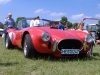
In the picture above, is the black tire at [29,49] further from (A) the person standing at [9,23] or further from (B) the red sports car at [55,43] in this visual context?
(A) the person standing at [9,23]

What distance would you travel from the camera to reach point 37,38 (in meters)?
5.69

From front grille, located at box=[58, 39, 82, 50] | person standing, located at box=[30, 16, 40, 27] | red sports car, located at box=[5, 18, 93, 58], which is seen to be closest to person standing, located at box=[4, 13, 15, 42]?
person standing, located at box=[30, 16, 40, 27]

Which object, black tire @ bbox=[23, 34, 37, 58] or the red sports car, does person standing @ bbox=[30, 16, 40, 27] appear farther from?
black tire @ bbox=[23, 34, 37, 58]

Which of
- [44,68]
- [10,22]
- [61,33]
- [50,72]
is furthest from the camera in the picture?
[10,22]

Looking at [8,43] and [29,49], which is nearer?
[29,49]

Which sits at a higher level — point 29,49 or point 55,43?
point 55,43

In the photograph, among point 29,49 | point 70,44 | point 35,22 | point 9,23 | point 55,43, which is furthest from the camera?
point 9,23

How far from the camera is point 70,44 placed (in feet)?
19.9

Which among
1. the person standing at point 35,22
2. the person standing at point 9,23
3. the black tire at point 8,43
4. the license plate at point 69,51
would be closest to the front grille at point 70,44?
the license plate at point 69,51

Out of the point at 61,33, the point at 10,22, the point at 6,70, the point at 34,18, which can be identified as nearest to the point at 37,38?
the point at 61,33

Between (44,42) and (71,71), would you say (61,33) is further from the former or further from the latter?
(71,71)

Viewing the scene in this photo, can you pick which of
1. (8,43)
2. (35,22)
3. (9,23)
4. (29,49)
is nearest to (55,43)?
(29,49)

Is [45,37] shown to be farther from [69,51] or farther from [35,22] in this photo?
[35,22]

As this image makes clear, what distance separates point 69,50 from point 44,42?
2.40 ft
